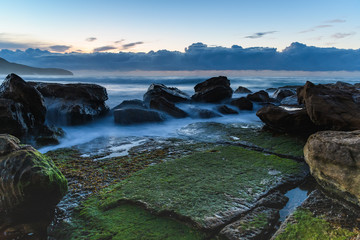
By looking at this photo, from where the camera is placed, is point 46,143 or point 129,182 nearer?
point 129,182

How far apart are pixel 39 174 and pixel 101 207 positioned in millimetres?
973

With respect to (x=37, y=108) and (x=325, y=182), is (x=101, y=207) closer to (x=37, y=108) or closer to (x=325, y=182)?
(x=325, y=182)

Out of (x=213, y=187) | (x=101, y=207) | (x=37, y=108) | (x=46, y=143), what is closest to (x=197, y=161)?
(x=213, y=187)

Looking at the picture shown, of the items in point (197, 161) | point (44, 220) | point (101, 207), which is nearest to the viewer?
point (44, 220)

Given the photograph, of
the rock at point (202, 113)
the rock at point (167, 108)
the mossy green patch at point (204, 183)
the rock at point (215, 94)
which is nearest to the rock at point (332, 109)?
the mossy green patch at point (204, 183)

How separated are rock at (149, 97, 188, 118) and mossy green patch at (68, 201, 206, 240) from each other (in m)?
9.68

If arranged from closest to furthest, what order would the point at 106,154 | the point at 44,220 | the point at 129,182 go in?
the point at 44,220 < the point at 129,182 < the point at 106,154

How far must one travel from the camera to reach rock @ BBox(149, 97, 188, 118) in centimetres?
1344

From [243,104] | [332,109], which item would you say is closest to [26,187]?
[332,109]

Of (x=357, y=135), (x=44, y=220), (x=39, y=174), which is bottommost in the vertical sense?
(x=44, y=220)

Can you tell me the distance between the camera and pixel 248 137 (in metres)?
8.12

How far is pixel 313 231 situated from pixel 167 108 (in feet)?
35.7

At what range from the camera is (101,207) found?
390 centimetres

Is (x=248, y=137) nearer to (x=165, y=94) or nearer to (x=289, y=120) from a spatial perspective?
(x=289, y=120)
